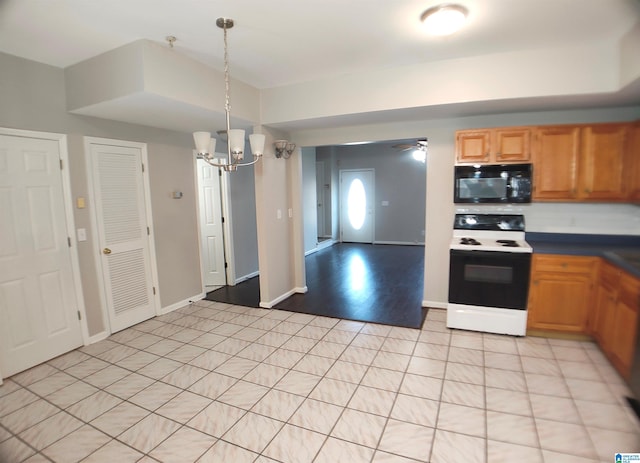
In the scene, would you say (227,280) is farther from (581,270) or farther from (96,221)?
(581,270)

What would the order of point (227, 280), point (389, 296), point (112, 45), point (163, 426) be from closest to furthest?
point (163, 426)
point (112, 45)
point (389, 296)
point (227, 280)

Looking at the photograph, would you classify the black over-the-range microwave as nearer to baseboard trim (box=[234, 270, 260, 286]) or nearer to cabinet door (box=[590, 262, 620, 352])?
cabinet door (box=[590, 262, 620, 352])

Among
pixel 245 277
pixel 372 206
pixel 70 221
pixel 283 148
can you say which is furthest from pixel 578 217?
pixel 372 206

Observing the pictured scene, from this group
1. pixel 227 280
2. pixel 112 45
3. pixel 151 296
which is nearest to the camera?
pixel 112 45

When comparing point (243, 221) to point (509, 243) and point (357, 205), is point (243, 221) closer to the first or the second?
point (509, 243)

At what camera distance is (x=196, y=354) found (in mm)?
3080

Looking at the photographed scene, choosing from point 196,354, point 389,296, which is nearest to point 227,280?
point 196,354

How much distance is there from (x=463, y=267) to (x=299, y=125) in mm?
2526

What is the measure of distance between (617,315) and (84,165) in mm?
4948

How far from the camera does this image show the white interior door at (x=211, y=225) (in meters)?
4.99

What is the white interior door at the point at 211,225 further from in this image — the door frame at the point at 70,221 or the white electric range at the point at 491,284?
the white electric range at the point at 491,284

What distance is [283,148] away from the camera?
4.20 metres

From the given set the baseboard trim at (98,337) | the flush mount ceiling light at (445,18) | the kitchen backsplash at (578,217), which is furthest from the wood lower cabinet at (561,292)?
the baseboard trim at (98,337)

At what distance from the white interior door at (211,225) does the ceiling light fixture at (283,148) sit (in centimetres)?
123
